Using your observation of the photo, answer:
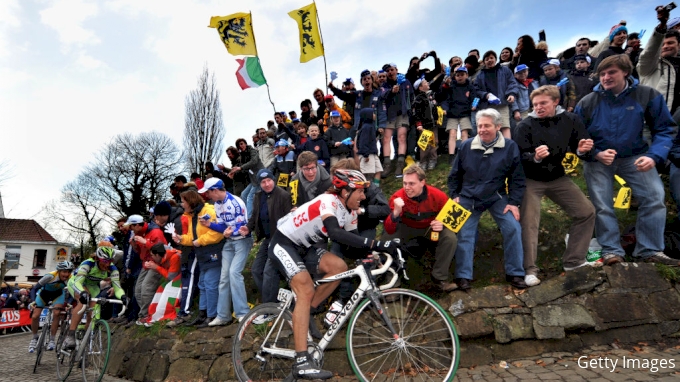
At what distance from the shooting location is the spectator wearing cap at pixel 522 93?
28.1 ft

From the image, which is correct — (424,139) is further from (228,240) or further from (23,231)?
(23,231)

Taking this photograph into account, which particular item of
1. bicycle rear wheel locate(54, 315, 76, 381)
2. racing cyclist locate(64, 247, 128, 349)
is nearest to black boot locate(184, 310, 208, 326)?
racing cyclist locate(64, 247, 128, 349)

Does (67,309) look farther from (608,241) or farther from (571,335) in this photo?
(608,241)

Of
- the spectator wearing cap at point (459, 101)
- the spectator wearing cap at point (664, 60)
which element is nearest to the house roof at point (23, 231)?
the spectator wearing cap at point (459, 101)

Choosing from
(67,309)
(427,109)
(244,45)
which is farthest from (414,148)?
(67,309)

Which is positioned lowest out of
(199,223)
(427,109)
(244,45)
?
(199,223)

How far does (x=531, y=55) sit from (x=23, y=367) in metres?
14.0

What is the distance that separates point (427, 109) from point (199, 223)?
5.67m

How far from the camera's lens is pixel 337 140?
30.9ft

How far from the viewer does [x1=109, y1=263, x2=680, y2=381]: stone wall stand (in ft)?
15.1

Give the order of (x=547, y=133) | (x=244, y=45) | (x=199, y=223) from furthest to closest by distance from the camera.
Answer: (x=244, y=45), (x=199, y=223), (x=547, y=133)

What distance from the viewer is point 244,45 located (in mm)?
13539

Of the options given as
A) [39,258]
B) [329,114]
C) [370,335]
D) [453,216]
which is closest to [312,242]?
[370,335]

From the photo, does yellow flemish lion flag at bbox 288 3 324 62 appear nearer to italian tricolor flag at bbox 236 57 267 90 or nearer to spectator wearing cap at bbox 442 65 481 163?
italian tricolor flag at bbox 236 57 267 90
